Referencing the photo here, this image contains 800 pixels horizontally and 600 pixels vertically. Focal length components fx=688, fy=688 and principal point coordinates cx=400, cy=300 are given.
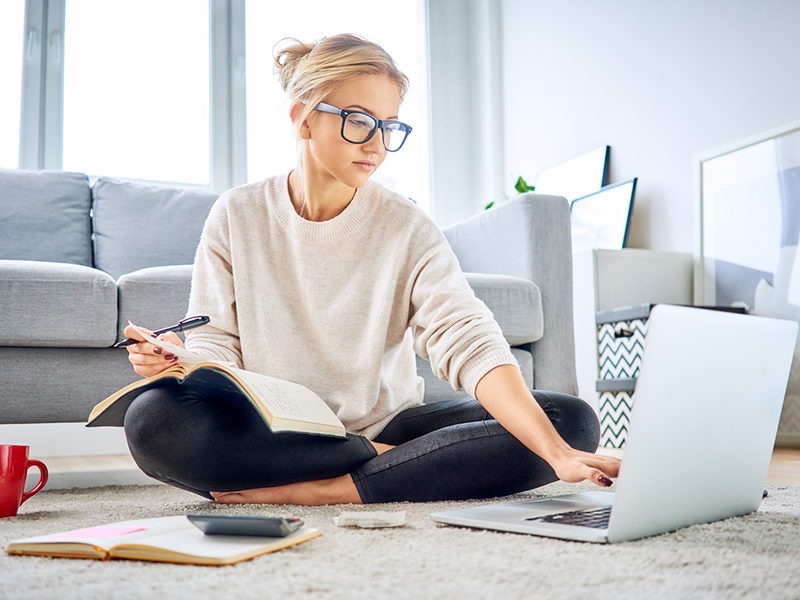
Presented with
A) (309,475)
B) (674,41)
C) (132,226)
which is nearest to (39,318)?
(132,226)

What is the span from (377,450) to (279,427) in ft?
1.13

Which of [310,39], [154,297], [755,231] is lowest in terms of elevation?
[154,297]

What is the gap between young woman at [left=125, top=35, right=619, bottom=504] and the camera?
0.95 metres

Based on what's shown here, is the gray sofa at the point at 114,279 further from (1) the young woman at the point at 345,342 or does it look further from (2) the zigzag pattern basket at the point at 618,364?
(1) the young woman at the point at 345,342

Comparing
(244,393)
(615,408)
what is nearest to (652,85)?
(615,408)

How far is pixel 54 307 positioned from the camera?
1.54 metres

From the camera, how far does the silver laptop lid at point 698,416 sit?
58cm

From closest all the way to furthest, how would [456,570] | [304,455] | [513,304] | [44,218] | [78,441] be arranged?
[456,570], [304,455], [513,304], [44,218], [78,441]

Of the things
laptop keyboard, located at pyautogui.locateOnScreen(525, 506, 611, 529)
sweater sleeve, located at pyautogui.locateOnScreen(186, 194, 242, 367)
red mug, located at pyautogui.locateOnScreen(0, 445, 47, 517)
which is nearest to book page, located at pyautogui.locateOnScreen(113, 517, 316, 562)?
laptop keyboard, located at pyautogui.locateOnScreen(525, 506, 611, 529)

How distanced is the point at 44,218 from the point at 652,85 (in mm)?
2271

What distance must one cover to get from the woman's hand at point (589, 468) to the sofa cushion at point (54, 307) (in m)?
1.16

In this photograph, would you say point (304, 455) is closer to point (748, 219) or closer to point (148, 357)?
point (148, 357)

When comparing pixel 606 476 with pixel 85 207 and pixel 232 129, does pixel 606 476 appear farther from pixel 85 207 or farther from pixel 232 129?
pixel 232 129

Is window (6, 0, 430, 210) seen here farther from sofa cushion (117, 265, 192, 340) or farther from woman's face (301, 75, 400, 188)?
woman's face (301, 75, 400, 188)
